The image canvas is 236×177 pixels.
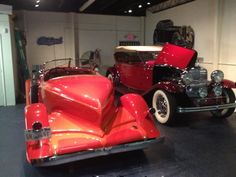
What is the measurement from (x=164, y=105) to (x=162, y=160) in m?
1.74

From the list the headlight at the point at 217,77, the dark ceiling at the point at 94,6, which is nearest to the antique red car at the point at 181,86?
the headlight at the point at 217,77

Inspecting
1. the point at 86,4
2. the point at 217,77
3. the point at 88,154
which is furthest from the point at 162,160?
the point at 86,4

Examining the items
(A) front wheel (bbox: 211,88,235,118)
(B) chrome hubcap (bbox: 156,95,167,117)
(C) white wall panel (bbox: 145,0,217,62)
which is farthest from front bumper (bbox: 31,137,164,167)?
(C) white wall panel (bbox: 145,0,217,62)

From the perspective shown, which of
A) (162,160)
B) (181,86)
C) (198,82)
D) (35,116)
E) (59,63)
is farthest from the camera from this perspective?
(59,63)

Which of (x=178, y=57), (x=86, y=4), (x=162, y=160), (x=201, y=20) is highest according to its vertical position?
(x=86, y=4)

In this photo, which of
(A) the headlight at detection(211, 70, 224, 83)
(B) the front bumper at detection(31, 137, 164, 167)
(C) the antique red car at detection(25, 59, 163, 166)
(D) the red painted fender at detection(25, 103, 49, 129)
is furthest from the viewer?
(A) the headlight at detection(211, 70, 224, 83)

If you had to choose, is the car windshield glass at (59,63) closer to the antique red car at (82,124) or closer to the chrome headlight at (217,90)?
the antique red car at (82,124)

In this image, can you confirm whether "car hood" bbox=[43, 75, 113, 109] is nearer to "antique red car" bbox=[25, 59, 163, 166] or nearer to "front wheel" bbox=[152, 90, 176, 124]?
"antique red car" bbox=[25, 59, 163, 166]

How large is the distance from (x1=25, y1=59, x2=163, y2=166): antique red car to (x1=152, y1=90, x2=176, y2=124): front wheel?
1.14m

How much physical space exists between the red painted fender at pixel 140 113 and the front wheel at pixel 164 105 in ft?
3.72

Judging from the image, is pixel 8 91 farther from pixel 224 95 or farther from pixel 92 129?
pixel 224 95

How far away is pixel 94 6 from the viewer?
914 cm

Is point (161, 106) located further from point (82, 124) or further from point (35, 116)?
point (35, 116)

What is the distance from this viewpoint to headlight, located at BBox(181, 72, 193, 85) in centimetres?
453
